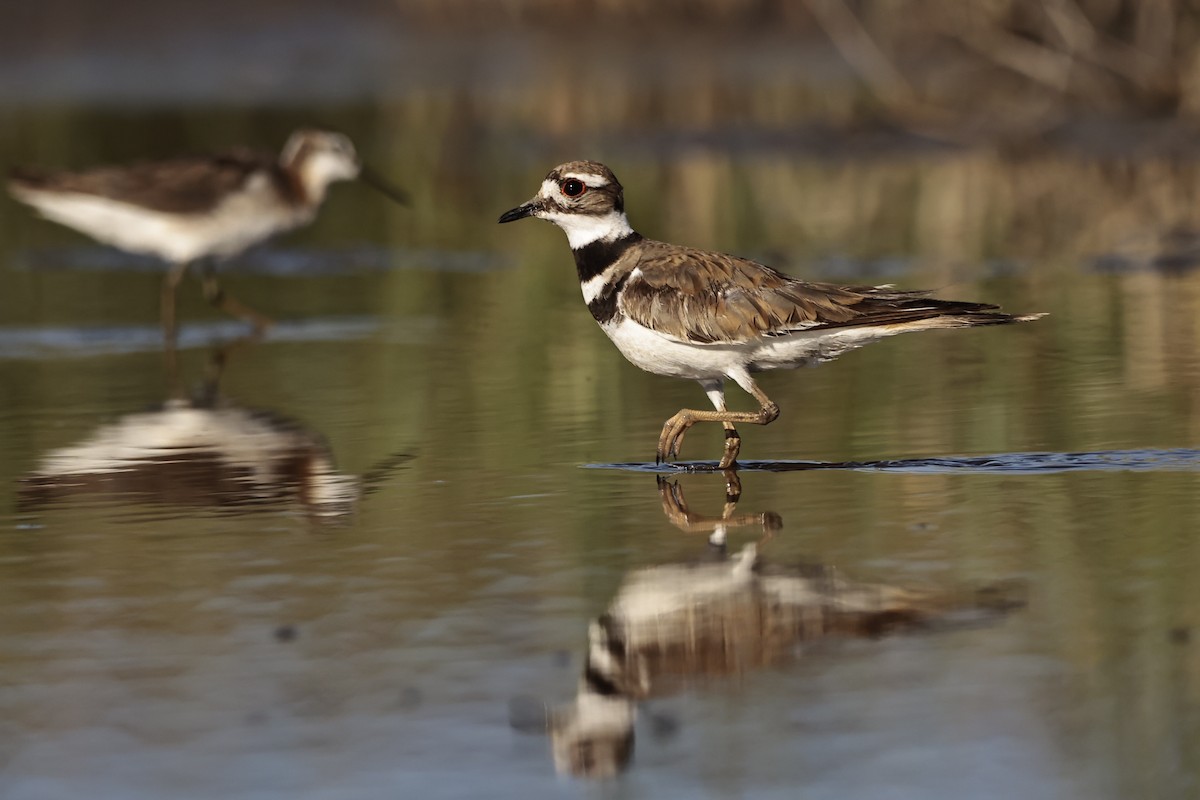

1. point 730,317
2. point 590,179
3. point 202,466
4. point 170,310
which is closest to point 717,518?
point 730,317

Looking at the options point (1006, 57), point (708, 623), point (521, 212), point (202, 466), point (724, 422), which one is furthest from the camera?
point (1006, 57)

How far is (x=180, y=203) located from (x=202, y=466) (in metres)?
6.06

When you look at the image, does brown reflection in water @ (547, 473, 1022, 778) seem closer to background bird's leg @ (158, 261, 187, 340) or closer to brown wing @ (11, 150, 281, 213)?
background bird's leg @ (158, 261, 187, 340)

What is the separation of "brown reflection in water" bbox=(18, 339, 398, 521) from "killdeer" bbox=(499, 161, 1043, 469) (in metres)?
1.32

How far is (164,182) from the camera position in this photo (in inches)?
598

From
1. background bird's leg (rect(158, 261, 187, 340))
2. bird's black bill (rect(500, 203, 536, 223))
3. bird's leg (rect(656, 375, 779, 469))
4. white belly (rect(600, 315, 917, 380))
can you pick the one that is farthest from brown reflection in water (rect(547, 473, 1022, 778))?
background bird's leg (rect(158, 261, 187, 340))

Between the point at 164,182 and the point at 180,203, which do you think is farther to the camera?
the point at 164,182

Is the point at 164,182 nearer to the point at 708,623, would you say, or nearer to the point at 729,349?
the point at 729,349

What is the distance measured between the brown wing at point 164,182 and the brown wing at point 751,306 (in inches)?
260

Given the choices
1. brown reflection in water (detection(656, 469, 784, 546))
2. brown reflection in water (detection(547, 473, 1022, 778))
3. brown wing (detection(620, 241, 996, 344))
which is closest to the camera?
brown reflection in water (detection(547, 473, 1022, 778))

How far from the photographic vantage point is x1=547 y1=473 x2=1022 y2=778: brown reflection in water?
18.6ft

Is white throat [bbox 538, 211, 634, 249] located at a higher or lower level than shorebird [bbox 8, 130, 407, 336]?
lower

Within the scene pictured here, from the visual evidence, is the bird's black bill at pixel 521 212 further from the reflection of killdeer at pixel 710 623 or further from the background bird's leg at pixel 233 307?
the background bird's leg at pixel 233 307

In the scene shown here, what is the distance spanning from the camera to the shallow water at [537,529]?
544 centimetres
